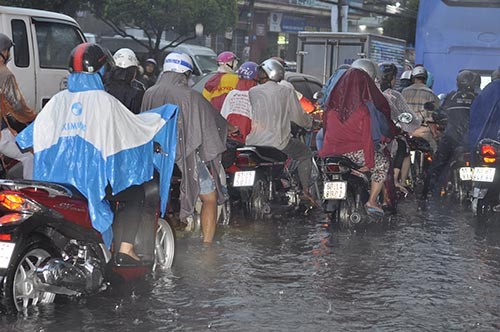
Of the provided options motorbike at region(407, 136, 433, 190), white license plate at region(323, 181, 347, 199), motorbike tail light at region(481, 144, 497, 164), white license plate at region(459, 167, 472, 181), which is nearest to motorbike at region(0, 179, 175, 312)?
white license plate at region(323, 181, 347, 199)

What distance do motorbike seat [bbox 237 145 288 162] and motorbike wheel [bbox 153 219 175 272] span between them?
122 inches

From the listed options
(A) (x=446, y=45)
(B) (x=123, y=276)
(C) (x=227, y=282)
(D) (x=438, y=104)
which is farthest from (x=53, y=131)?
(A) (x=446, y=45)

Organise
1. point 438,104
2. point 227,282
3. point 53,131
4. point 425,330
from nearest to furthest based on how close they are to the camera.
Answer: point 425,330
point 53,131
point 227,282
point 438,104

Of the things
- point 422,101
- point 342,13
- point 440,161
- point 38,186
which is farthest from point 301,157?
point 342,13

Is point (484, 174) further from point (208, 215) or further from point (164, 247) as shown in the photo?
point (164, 247)

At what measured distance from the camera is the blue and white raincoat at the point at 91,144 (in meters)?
7.19

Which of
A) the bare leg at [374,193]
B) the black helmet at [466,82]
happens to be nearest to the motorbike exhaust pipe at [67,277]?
the bare leg at [374,193]

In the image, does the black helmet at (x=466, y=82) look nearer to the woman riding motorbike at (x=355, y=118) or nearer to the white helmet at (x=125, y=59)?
the woman riding motorbike at (x=355, y=118)

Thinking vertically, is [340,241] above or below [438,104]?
below

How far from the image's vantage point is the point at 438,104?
48.8 feet

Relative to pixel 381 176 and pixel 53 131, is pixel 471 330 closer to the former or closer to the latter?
pixel 53 131

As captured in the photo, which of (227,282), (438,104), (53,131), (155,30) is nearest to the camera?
(53,131)

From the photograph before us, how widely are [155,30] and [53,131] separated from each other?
31819 mm

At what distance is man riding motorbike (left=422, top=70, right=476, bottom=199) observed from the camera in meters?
14.2
